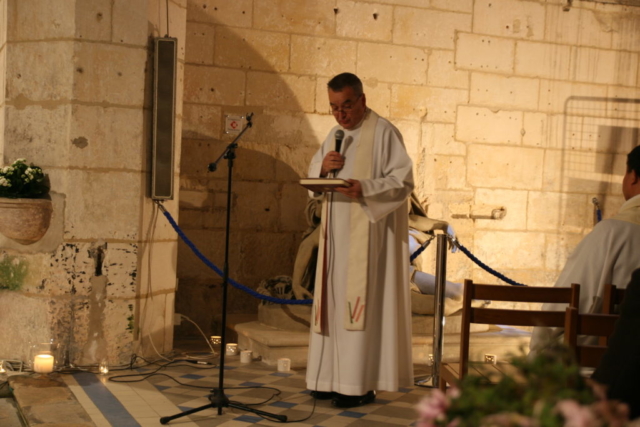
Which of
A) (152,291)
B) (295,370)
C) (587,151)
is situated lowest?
(295,370)

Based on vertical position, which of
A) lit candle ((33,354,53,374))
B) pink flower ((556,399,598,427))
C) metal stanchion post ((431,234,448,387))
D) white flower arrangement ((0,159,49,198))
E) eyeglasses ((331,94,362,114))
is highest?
eyeglasses ((331,94,362,114))

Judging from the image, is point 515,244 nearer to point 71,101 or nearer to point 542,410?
point 71,101

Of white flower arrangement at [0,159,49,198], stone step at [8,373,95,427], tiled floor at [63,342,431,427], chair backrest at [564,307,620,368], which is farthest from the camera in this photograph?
white flower arrangement at [0,159,49,198]

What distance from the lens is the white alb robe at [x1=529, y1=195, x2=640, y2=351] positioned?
3102 millimetres

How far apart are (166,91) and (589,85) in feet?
15.5

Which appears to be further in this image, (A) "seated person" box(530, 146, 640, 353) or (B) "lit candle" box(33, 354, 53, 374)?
(B) "lit candle" box(33, 354, 53, 374)

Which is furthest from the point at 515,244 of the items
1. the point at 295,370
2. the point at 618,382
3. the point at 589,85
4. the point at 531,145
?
the point at 618,382

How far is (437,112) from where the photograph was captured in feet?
24.7

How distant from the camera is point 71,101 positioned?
5082mm

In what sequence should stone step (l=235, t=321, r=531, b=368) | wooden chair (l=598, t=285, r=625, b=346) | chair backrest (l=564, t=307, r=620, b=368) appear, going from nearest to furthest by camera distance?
chair backrest (l=564, t=307, r=620, b=368) < wooden chair (l=598, t=285, r=625, b=346) < stone step (l=235, t=321, r=531, b=368)

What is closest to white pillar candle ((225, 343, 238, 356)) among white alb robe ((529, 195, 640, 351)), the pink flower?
white alb robe ((529, 195, 640, 351))

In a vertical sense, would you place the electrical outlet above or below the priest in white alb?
below

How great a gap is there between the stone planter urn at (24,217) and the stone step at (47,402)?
95 cm

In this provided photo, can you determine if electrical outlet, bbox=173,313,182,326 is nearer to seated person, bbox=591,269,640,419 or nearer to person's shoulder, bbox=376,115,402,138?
person's shoulder, bbox=376,115,402,138
